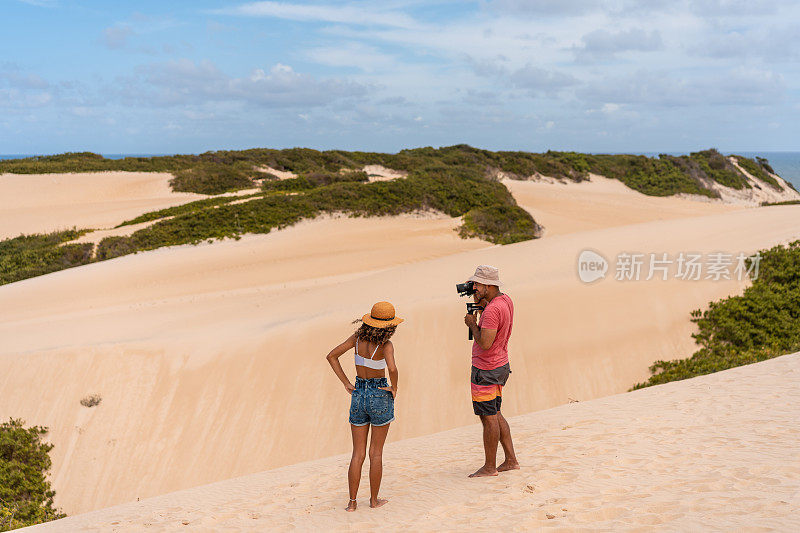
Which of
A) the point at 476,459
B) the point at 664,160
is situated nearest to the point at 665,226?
the point at 476,459

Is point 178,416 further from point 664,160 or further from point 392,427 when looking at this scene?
point 664,160

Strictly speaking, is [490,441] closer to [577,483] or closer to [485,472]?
[485,472]

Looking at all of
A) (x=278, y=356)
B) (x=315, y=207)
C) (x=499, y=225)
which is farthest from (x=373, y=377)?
(x=315, y=207)

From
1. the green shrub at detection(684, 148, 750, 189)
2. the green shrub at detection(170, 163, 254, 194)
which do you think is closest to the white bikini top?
the green shrub at detection(170, 163, 254, 194)

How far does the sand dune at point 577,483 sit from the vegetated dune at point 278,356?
2250 millimetres

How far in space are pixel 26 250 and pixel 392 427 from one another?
61.0ft

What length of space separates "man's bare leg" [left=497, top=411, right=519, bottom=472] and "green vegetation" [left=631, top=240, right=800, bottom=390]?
5.20 meters

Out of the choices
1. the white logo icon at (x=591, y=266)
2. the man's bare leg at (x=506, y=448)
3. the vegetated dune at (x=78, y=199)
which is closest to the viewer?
the man's bare leg at (x=506, y=448)

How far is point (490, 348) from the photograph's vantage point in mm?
4738

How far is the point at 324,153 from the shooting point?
49.3 meters

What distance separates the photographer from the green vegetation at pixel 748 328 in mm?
9336

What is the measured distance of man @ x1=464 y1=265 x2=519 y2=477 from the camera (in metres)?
4.66

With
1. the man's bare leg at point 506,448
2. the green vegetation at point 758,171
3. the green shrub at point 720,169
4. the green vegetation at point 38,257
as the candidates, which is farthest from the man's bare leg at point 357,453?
the green vegetation at point 758,171

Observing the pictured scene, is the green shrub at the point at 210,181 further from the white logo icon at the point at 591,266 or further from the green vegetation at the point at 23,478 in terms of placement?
the green vegetation at the point at 23,478
